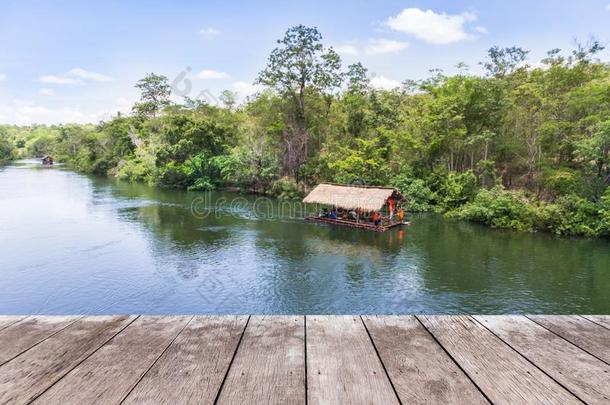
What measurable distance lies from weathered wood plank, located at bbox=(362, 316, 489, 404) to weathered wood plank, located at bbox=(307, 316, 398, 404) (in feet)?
0.13

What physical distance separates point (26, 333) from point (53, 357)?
0.26 metres

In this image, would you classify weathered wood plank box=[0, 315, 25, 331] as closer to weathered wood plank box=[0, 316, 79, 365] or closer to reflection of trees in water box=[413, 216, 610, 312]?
weathered wood plank box=[0, 316, 79, 365]

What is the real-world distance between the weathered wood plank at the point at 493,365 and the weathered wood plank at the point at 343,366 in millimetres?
275

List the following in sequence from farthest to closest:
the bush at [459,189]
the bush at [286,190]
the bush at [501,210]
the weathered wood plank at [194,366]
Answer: the bush at [286,190] → the bush at [459,189] → the bush at [501,210] → the weathered wood plank at [194,366]

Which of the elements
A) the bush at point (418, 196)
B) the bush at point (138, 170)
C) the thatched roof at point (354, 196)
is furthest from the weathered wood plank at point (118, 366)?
the bush at point (138, 170)

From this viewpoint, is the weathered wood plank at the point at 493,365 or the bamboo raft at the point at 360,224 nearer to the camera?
the weathered wood plank at the point at 493,365

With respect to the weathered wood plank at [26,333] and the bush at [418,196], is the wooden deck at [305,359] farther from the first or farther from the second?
the bush at [418,196]

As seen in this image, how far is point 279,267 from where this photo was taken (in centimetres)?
1175

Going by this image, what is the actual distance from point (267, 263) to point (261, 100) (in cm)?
1929

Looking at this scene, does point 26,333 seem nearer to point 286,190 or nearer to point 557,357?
point 557,357

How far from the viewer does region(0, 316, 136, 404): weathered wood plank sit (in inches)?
41.3

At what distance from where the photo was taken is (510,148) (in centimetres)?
2083

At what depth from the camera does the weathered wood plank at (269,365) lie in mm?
1022

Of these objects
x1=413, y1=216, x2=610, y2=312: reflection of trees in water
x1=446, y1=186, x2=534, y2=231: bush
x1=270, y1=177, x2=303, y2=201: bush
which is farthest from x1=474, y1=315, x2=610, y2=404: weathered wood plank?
x1=270, y1=177, x2=303, y2=201: bush
